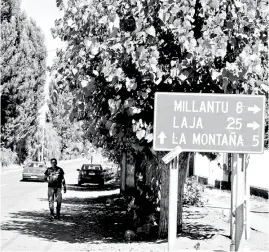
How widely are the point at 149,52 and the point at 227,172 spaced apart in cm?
1847

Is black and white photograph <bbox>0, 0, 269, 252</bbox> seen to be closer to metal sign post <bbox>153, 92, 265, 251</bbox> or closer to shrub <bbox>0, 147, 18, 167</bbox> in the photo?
metal sign post <bbox>153, 92, 265, 251</bbox>

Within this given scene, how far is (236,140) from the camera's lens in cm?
632

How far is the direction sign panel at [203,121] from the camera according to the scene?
6.32 meters

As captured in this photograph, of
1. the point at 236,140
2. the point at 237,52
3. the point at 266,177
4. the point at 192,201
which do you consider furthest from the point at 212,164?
the point at 236,140

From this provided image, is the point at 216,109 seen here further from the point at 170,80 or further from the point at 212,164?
the point at 212,164

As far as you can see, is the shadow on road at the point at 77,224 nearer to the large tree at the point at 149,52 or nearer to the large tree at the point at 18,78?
the large tree at the point at 149,52

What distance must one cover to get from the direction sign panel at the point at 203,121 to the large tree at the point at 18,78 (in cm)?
4174

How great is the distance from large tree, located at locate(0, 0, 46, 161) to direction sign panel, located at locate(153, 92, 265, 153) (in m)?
41.7

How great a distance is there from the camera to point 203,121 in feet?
20.8

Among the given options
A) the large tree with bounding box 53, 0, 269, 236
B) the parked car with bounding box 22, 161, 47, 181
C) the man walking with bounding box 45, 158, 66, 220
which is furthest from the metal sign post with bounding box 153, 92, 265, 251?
the parked car with bounding box 22, 161, 47, 181

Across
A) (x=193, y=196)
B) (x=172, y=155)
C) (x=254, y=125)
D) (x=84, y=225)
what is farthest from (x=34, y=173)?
(x=254, y=125)

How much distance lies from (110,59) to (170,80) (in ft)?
3.67

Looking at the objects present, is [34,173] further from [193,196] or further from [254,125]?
[254,125]

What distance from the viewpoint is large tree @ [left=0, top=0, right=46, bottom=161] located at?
47.0 metres
